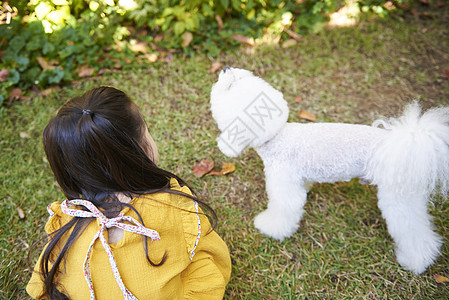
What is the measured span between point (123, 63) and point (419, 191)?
274cm

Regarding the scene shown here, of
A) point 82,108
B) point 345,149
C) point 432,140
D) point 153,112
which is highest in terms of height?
point 82,108

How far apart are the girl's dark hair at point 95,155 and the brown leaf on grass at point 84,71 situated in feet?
6.70

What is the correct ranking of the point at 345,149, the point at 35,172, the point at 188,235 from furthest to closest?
1. the point at 35,172
2. the point at 345,149
3. the point at 188,235

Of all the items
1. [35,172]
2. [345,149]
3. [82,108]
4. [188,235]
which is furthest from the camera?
[35,172]

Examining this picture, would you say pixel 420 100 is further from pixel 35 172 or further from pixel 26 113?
pixel 26 113

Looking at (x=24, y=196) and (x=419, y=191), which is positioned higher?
(x=419, y=191)

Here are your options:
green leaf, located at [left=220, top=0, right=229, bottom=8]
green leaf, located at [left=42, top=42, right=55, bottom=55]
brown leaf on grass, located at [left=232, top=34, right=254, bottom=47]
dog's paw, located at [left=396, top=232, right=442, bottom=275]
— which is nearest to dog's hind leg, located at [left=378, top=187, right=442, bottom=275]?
dog's paw, located at [left=396, top=232, right=442, bottom=275]

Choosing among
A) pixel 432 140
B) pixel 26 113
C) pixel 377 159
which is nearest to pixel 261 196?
pixel 377 159

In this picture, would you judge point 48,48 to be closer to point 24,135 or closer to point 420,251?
point 24,135

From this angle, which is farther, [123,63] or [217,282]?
[123,63]

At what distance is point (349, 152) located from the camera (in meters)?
1.62

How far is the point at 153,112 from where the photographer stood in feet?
9.15

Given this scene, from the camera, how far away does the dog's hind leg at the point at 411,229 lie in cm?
167

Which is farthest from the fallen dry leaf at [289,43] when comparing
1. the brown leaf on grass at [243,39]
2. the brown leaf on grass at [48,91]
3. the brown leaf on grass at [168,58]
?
the brown leaf on grass at [48,91]
